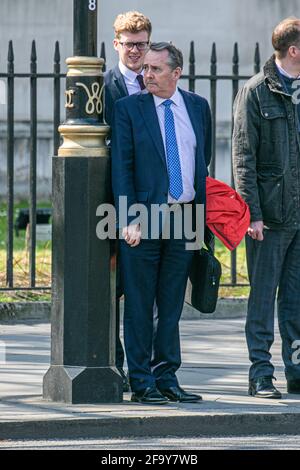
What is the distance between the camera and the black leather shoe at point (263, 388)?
855 centimetres

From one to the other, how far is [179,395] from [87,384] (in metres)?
0.53

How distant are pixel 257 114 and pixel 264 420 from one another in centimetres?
175

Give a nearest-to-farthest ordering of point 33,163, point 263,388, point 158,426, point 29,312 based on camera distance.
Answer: point 158,426 < point 263,388 < point 29,312 < point 33,163

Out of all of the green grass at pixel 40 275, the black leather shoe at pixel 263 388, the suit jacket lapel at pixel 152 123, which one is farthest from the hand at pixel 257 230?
the green grass at pixel 40 275

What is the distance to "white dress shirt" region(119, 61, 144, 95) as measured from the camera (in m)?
8.62

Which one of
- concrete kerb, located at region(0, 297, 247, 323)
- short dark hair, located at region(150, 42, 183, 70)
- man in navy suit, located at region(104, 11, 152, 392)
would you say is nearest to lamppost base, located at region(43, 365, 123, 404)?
man in navy suit, located at region(104, 11, 152, 392)

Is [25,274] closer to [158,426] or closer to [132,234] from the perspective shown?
[132,234]

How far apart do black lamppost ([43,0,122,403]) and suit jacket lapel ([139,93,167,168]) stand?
0.25 meters

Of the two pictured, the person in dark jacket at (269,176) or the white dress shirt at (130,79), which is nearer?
the person in dark jacket at (269,176)

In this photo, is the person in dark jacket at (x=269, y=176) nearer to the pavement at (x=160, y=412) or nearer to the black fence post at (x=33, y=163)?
the pavement at (x=160, y=412)

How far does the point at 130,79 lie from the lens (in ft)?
28.3

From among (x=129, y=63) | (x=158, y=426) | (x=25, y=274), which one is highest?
(x=129, y=63)

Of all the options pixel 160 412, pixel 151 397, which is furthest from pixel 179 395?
pixel 160 412

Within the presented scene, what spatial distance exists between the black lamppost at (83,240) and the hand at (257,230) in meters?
0.86
